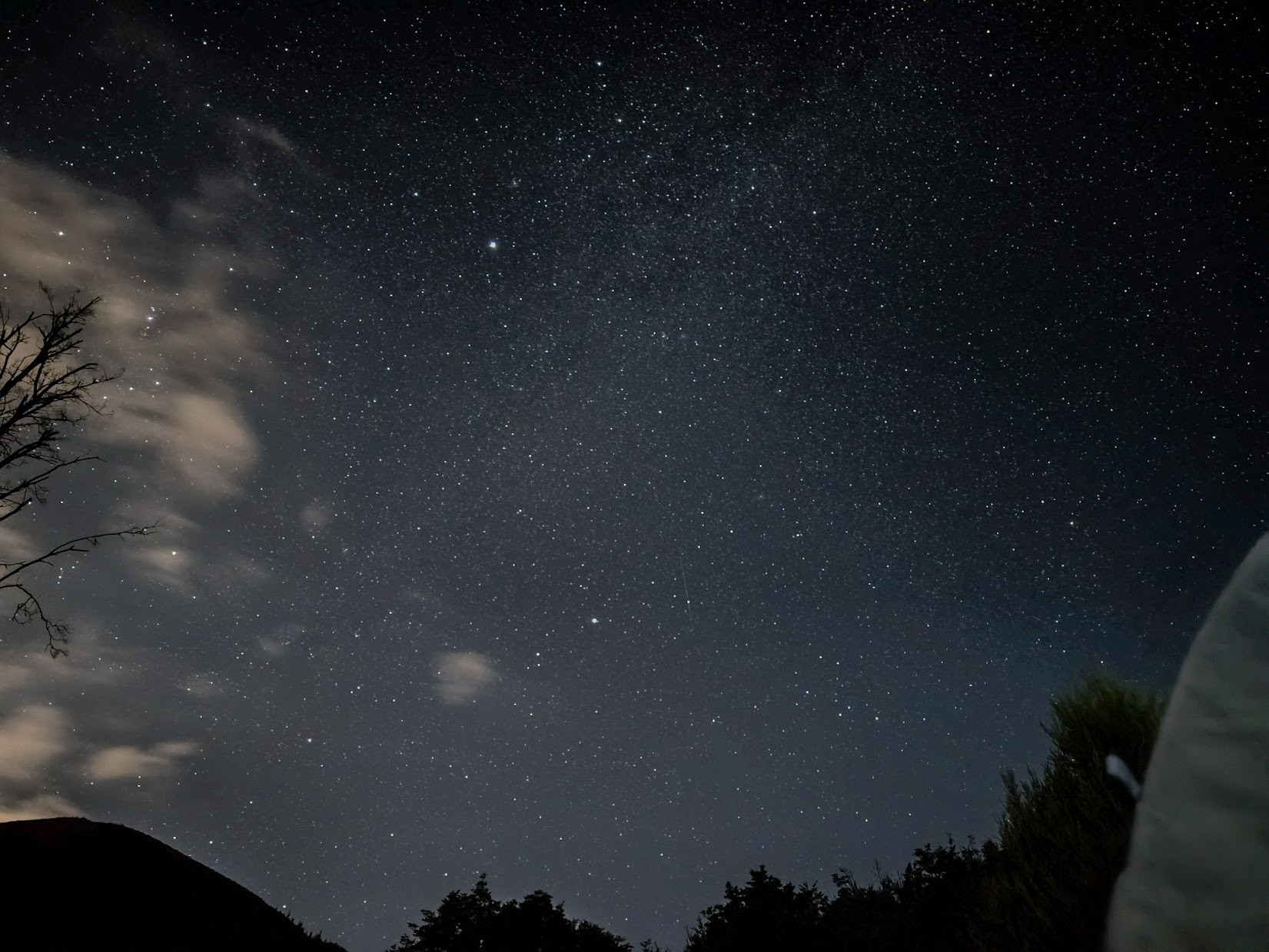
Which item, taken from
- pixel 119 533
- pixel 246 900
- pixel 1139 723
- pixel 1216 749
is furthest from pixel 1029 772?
pixel 119 533

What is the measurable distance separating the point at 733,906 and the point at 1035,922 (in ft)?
27.5

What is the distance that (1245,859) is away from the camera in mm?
4727

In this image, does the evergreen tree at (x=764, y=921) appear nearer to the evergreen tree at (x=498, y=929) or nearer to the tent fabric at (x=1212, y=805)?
the evergreen tree at (x=498, y=929)

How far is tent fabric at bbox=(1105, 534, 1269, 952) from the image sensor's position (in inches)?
187

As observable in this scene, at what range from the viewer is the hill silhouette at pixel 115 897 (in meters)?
7.48

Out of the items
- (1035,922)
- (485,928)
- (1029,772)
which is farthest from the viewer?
(485,928)

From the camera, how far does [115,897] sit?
8.19 metres

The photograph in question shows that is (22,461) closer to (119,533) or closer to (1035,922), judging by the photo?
(119,533)

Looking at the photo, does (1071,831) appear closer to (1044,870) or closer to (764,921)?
(1044,870)

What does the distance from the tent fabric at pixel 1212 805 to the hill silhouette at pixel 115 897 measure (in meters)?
10.2

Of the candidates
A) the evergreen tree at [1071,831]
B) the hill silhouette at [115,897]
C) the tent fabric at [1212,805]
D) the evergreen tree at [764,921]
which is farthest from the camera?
the evergreen tree at [764,921]

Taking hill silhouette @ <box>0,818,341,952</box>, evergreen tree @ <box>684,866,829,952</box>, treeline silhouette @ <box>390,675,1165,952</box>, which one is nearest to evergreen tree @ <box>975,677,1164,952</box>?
treeline silhouette @ <box>390,675,1165,952</box>

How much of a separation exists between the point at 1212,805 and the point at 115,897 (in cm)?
1138

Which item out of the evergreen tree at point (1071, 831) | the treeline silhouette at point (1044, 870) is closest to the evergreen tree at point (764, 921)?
the treeline silhouette at point (1044, 870)
